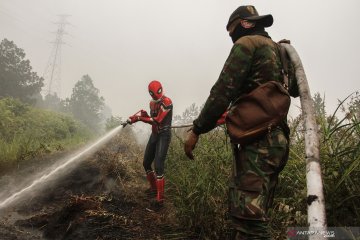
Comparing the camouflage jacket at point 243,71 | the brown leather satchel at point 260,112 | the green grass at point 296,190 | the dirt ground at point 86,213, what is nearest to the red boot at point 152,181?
the dirt ground at point 86,213

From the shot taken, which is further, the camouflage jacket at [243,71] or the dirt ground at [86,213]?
the dirt ground at [86,213]

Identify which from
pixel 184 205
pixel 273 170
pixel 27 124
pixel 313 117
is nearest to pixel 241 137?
pixel 273 170

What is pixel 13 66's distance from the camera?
82.5 ft

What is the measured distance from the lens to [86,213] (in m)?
4.38

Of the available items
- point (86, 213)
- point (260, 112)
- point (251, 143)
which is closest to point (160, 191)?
point (86, 213)

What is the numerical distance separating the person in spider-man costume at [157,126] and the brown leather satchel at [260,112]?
3.60m

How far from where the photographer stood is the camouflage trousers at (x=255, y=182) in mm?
2014

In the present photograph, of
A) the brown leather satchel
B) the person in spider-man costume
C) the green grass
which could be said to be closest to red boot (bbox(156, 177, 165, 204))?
the person in spider-man costume

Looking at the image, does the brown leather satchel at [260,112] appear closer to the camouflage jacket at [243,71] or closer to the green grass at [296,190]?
the camouflage jacket at [243,71]

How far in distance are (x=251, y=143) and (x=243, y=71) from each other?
0.51 meters

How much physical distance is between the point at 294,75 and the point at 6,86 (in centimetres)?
2583

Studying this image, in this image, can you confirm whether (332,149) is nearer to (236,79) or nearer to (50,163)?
(236,79)

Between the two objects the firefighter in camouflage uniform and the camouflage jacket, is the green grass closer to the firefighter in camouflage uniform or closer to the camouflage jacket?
the firefighter in camouflage uniform

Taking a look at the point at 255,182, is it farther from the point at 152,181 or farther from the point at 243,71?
the point at 152,181
